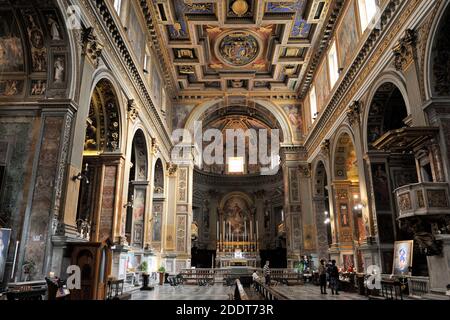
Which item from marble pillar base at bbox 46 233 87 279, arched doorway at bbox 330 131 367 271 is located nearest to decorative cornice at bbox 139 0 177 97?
arched doorway at bbox 330 131 367 271

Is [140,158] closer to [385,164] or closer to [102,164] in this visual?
[102,164]

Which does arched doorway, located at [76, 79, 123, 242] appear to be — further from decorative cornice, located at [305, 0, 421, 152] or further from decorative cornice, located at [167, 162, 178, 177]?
decorative cornice, located at [167, 162, 178, 177]

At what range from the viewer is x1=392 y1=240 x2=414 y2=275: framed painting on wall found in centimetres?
966

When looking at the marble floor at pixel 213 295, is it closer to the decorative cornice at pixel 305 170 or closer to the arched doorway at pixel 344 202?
the arched doorway at pixel 344 202

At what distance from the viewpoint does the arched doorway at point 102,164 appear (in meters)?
11.7

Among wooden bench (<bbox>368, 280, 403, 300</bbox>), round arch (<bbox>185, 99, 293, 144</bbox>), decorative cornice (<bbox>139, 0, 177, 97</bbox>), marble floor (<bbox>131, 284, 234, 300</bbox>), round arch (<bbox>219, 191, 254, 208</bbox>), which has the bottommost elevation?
marble floor (<bbox>131, 284, 234, 300</bbox>)

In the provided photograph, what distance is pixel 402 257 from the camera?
10.0 meters

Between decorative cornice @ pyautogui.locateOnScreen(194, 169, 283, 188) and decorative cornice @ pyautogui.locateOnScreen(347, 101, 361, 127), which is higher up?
decorative cornice @ pyautogui.locateOnScreen(194, 169, 283, 188)

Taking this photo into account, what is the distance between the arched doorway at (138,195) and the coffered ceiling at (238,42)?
19.0 feet

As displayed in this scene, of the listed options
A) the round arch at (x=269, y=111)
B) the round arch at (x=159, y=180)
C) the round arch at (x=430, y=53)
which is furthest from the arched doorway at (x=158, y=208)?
the round arch at (x=430, y=53)

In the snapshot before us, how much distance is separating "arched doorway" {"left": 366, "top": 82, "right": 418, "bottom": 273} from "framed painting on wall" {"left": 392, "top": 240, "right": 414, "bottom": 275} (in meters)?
1.28

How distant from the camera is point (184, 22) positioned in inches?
669

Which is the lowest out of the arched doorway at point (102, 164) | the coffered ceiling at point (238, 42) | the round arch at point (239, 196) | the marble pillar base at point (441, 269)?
the marble pillar base at point (441, 269)
